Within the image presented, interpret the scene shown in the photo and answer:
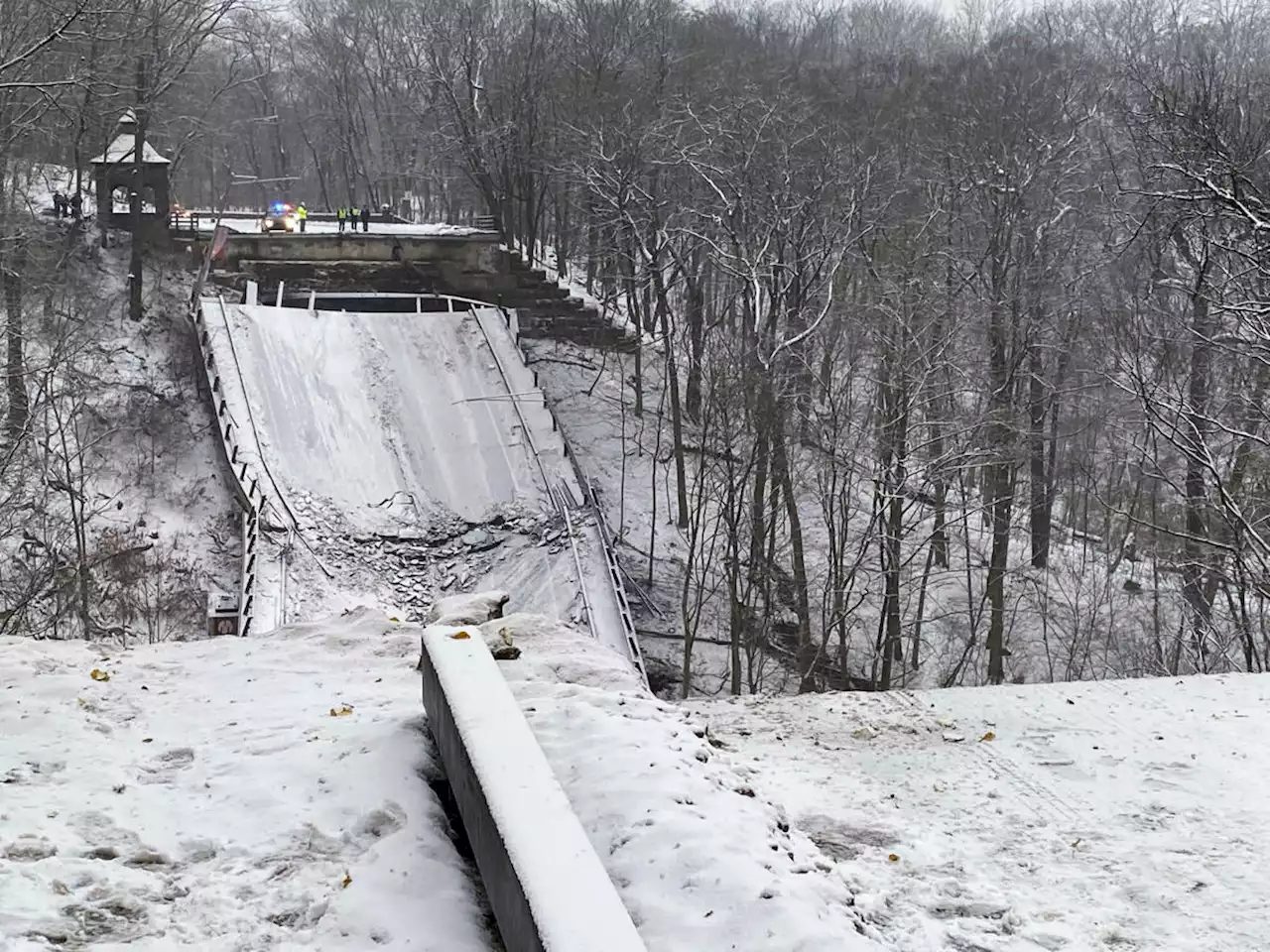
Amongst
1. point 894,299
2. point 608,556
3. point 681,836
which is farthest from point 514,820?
point 894,299

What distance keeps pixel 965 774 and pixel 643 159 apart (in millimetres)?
23745

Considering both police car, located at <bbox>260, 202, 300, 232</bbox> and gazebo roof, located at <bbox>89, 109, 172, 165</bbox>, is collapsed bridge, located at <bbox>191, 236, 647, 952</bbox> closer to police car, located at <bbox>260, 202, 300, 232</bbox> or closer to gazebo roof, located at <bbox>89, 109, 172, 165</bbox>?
police car, located at <bbox>260, 202, 300, 232</bbox>

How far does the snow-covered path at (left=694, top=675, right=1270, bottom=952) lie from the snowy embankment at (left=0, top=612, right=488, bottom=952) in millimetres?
2236

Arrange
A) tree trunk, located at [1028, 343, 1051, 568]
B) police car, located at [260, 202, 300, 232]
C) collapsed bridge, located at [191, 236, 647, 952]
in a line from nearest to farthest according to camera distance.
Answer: collapsed bridge, located at [191, 236, 647, 952] < tree trunk, located at [1028, 343, 1051, 568] < police car, located at [260, 202, 300, 232]

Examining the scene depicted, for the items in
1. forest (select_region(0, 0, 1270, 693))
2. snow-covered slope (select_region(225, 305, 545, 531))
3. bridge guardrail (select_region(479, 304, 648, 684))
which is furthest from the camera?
snow-covered slope (select_region(225, 305, 545, 531))

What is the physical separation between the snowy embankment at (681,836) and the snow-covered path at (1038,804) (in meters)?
0.65

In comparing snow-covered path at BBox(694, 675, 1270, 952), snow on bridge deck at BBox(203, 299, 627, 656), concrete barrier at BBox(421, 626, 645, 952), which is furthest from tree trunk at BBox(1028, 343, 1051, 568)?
concrete barrier at BBox(421, 626, 645, 952)

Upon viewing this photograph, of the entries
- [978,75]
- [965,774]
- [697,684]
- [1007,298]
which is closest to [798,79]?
[978,75]

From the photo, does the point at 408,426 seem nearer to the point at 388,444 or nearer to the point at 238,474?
the point at 388,444

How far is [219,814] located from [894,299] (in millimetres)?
18341

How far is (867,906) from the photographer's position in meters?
6.00

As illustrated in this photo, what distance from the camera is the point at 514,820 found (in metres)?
4.96

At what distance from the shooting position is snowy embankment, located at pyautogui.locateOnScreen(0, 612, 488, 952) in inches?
198

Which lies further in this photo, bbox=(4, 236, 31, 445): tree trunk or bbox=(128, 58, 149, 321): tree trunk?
bbox=(128, 58, 149, 321): tree trunk
